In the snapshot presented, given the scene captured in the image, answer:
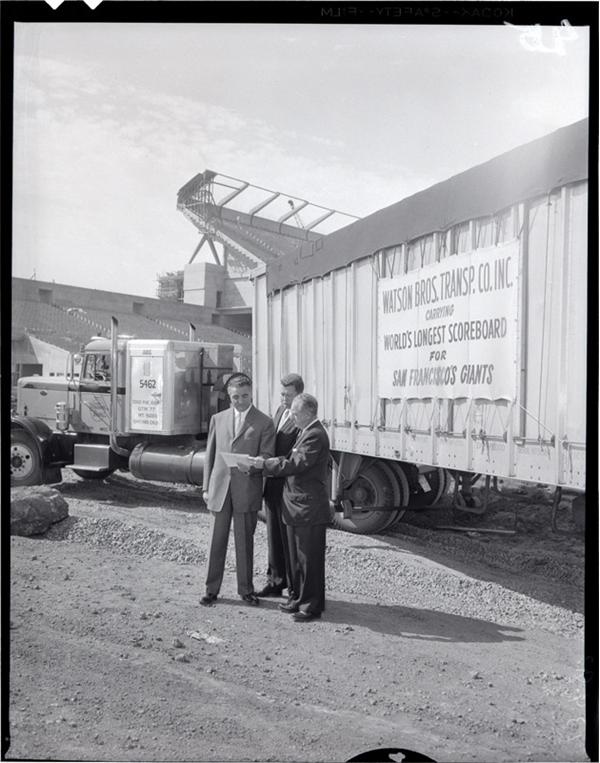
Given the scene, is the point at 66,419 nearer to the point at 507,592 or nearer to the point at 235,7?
the point at 507,592

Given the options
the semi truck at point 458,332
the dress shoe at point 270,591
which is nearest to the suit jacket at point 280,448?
the dress shoe at point 270,591

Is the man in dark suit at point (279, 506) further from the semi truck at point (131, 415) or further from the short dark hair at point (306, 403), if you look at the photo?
the semi truck at point (131, 415)

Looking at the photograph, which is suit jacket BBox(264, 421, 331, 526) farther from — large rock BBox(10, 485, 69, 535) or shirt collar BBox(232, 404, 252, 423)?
large rock BBox(10, 485, 69, 535)

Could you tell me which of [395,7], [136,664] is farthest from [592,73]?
[136,664]

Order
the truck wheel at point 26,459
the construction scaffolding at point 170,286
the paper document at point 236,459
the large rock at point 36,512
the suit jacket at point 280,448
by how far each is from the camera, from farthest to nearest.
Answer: the truck wheel at point 26,459
the large rock at point 36,512
the suit jacket at point 280,448
the paper document at point 236,459
the construction scaffolding at point 170,286

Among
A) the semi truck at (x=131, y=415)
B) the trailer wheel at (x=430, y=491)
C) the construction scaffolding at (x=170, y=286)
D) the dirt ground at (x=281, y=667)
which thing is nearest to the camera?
the dirt ground at (x=281, y=667)

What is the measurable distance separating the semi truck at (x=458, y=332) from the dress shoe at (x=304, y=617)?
1.60m

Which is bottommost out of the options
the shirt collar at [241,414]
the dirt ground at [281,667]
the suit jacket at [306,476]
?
the dirt ground at [281,667]

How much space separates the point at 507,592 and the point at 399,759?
2.59 metres

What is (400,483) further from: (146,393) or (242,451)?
(146,393)

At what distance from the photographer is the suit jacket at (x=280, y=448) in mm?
5348

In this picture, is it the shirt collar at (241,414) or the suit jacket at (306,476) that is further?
the shirt collar at (241,414)

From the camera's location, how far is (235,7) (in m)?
3.72

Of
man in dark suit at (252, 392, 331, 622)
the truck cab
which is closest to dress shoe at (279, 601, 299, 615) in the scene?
man in dark suit at (252, 392, 331, 622)
